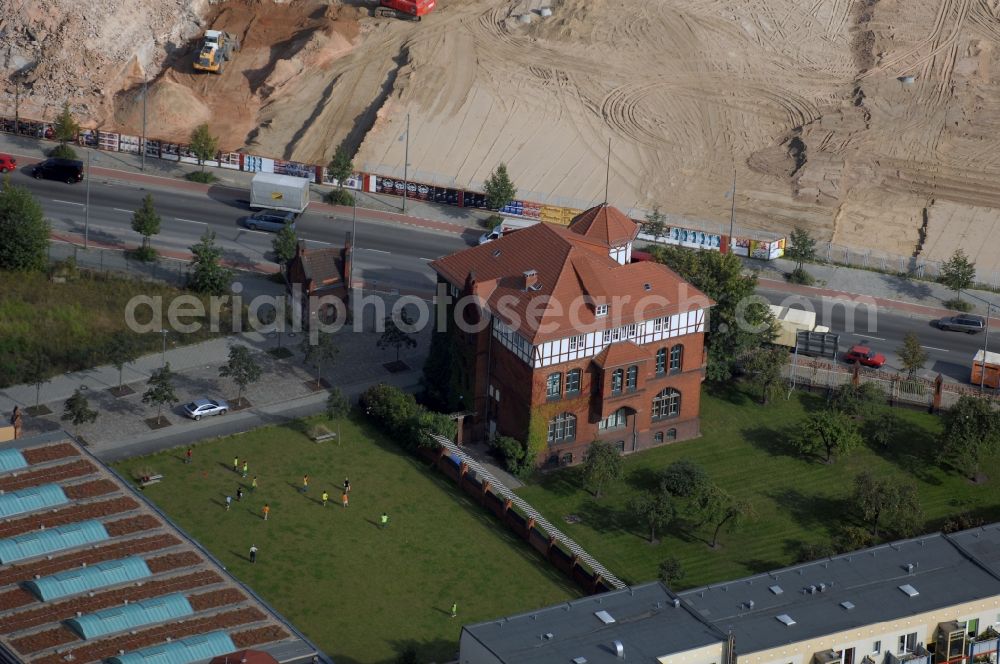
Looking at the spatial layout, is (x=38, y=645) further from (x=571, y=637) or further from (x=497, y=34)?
(x=497, y=34)

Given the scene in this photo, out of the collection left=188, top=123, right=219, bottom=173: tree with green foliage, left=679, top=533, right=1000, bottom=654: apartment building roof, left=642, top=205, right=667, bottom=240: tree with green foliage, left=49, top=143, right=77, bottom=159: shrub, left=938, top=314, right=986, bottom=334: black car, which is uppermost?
left=188, top=123, right=219, bottom=173: tree with green foliage

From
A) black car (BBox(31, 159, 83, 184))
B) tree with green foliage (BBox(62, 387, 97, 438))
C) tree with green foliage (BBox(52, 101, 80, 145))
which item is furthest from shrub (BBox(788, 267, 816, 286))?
tree with green foliage (BBox(52, 101, 80, 145))

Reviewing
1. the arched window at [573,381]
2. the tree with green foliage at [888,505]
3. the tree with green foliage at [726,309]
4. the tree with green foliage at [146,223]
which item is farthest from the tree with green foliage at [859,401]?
the tree with green foliage at [146,223]

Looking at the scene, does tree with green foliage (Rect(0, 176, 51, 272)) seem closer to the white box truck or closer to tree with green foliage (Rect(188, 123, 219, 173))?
the white box truck

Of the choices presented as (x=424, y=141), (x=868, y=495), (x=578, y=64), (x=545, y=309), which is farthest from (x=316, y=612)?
(x=578, y=64)

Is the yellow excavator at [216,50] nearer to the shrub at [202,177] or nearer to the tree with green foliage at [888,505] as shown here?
the shrub at [202,177]
